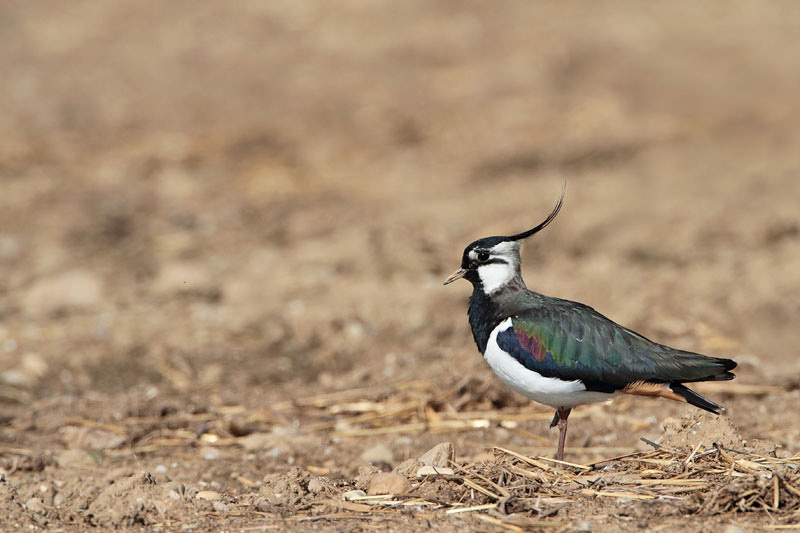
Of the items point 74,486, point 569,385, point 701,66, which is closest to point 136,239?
point 74,486

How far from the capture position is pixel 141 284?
1007cm

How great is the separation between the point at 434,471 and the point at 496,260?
1.43 meters

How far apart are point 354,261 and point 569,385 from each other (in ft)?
16.1

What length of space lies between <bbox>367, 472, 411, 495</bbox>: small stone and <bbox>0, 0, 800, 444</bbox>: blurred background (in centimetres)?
224

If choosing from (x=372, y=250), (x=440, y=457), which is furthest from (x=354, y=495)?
(x=372, y=250)

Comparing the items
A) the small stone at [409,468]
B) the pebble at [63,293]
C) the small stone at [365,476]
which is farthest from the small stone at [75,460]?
the pebble at [63,293]

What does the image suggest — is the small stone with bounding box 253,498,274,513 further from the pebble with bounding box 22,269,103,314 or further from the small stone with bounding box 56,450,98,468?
the pebble with bounding box 22,269,103,314

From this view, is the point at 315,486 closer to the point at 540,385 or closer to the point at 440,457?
the point at 440,457

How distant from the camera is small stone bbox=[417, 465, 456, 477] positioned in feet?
17.8

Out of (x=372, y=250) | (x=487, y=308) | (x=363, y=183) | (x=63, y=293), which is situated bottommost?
(x=487, y=308)

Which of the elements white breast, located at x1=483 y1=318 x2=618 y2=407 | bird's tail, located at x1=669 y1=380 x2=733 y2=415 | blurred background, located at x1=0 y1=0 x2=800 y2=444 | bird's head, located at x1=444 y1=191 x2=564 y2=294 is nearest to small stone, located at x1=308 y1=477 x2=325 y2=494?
white breast, located at x1=483 y1=318 x2=618 y2=407

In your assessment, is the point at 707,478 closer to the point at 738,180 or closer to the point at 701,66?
the point at 738,180

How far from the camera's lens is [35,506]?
5344mm

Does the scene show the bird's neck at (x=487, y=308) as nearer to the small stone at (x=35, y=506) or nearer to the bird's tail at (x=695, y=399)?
the bird's tail at (x=695, y=399)
